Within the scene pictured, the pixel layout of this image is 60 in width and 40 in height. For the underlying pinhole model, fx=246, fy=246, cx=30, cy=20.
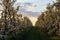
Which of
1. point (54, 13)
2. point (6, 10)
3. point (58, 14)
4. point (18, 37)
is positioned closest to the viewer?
point (18, 37)

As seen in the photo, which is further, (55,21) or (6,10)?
(55,21)

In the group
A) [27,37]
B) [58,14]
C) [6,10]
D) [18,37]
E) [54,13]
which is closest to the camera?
[27,37]

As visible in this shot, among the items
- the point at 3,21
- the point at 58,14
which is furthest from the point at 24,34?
the point at 58,14

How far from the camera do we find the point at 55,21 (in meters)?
41.7

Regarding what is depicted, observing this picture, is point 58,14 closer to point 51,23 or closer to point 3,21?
point 51,23

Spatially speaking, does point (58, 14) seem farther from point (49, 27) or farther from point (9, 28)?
point (9, 28)

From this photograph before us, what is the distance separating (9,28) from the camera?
2898 centimetres

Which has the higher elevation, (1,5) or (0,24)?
(1,5)

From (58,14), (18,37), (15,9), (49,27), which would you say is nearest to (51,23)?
(49,27)

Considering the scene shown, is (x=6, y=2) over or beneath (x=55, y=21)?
over

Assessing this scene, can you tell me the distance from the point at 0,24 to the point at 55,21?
13744mm

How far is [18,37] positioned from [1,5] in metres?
19.1

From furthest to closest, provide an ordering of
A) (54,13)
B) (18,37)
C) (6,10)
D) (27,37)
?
(54,13) < (6,10) < (18,37) < (27,37)

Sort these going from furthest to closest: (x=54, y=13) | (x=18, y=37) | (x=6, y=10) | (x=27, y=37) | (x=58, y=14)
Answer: (x=54, y=13) → (x=58, y=14) → (x=6, y=10) → (x=18, y=37) → (x=27, y=37)
